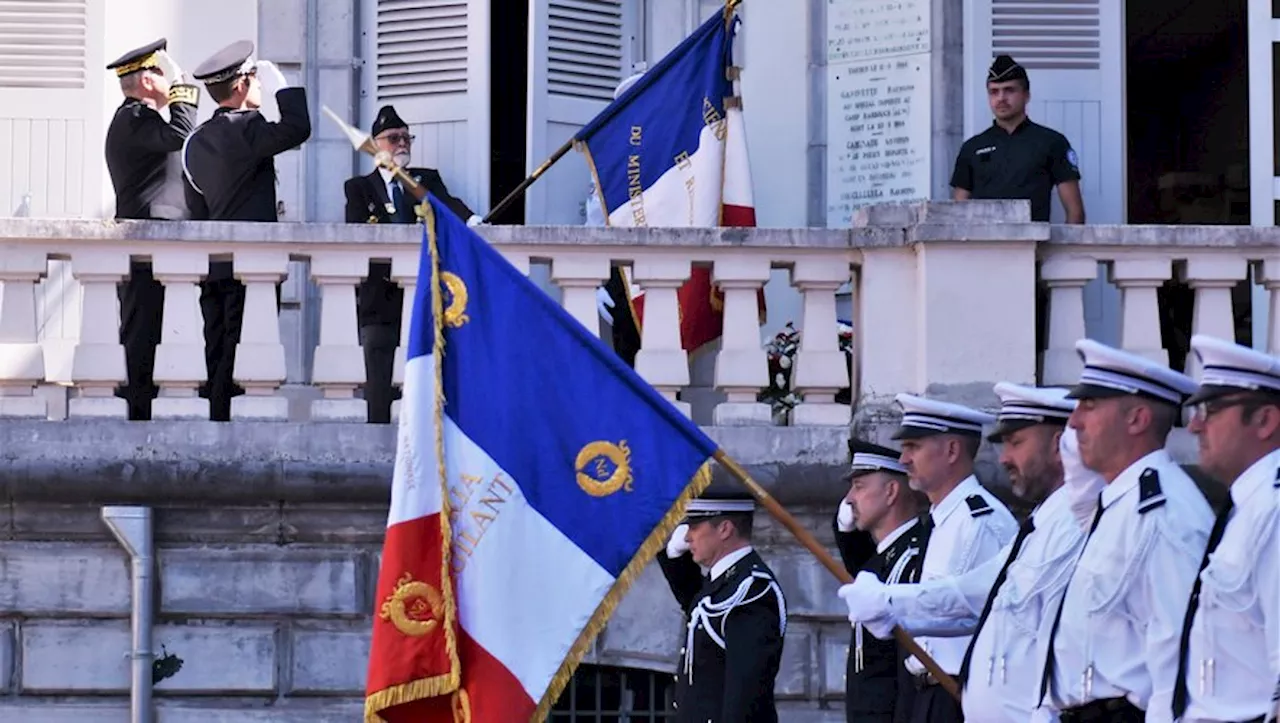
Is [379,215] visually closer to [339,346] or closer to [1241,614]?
[339,346]

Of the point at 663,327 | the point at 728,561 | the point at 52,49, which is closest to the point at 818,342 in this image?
the point at 663,327

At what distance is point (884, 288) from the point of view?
11.1 meters

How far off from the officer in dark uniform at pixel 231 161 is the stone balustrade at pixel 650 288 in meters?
0.20

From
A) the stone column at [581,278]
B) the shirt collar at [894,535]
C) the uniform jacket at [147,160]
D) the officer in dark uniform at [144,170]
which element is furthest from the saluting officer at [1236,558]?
the uniform jacket at [147,160]

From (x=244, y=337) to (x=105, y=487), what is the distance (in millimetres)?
787

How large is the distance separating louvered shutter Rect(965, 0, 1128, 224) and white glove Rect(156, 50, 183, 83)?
146 inches

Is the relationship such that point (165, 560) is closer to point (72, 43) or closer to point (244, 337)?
point (244, 337)

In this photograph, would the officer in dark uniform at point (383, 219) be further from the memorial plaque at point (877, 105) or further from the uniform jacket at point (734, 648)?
the uniform jacket at point (734, 648)

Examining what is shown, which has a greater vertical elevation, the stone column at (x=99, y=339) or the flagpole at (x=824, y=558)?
the stone column at (x=99, y=339)

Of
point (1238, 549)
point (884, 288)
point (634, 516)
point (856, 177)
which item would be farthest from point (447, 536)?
point (856, 177)

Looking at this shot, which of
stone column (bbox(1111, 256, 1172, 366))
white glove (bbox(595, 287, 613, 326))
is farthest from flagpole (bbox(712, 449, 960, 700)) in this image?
white glove (bbox(595, 287, 613, 326))

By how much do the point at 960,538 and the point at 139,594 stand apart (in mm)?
3820

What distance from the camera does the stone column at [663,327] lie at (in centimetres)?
1111

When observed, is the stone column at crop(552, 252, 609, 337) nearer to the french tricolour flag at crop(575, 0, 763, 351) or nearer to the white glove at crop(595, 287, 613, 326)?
the white glove at crop(595, 287, 613, 326)
